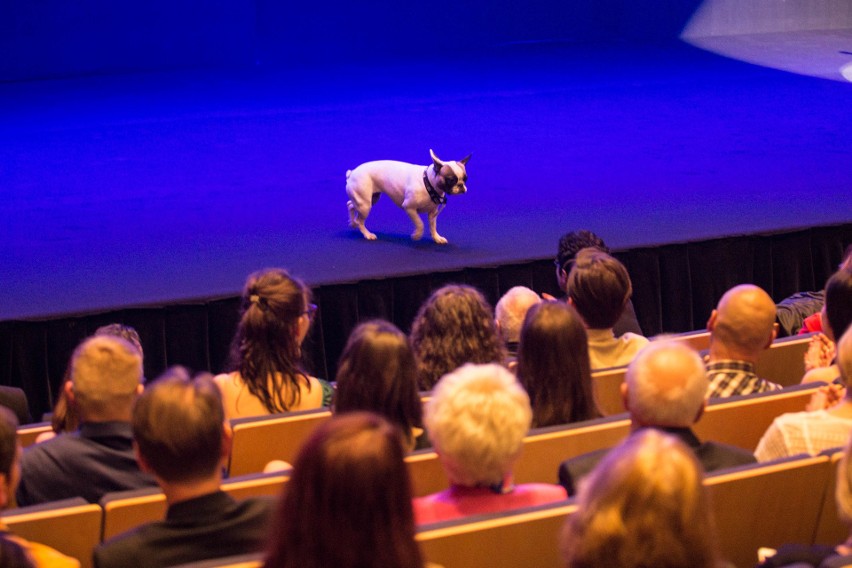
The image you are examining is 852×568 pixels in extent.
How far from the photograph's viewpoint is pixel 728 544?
221 centimetres

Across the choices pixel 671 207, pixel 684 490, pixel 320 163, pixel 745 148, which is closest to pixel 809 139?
pixel 745 148

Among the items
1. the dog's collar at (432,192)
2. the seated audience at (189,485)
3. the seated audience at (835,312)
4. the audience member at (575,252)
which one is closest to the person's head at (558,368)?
the seated audience at (835,312)

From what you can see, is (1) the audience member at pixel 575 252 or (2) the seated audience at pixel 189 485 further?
(1) the audience member at pixel 575 252

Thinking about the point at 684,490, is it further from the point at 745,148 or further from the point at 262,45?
the point at 262,45

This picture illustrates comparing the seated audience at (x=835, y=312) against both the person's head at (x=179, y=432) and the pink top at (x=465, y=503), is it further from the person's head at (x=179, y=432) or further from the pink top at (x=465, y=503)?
the person's head at (x=179, y=432)

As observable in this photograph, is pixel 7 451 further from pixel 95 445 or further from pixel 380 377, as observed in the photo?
pixel 380 377

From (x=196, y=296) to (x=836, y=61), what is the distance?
348 inches

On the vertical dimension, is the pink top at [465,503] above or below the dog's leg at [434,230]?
below

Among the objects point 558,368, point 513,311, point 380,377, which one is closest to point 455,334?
point 513,311

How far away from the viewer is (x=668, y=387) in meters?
2.21

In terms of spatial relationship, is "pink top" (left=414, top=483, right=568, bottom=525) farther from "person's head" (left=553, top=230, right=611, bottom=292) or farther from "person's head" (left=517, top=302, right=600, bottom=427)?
"person's head" (left=553, top=230, right=611, bottom=292)

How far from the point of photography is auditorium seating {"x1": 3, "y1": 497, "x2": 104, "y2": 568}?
2.01m

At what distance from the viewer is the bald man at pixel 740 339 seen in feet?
9.29

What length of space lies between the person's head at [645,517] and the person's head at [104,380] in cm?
139
